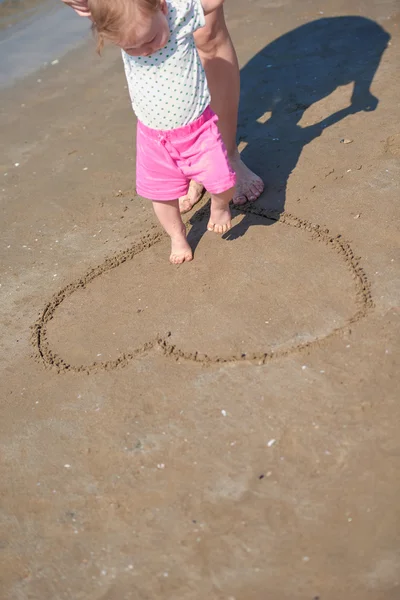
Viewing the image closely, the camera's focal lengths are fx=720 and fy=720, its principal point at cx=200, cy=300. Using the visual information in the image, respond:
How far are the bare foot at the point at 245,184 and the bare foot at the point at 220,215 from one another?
34 centimetres

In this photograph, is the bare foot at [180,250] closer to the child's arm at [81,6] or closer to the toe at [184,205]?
the toe at [184,205]

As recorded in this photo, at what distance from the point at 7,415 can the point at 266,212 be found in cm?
170

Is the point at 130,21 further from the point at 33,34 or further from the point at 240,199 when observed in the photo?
the point at 33,34

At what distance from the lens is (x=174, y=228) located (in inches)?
140

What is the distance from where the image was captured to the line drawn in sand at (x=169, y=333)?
303 cm

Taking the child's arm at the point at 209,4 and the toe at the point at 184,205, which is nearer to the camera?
the child's arm at the point at 209,4

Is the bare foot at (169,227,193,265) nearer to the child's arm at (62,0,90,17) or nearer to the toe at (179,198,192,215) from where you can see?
the toe at (179,198,192,215)

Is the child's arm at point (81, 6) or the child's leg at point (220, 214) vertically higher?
the child's arm at point (81, 6)

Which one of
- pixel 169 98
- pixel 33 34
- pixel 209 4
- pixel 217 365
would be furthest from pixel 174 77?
pixel 33 34

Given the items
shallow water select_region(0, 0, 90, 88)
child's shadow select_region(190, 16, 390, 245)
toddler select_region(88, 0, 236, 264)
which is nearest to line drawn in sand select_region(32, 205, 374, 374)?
child's shadow select_region(190, 16, 390, 245)

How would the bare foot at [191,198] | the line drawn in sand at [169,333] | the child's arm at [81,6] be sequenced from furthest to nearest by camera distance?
the bare foot at [191,198] < the child's arm at [81,6] < the line drawn in sand at [169,333]

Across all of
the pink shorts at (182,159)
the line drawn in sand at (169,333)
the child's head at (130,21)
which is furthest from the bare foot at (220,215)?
the child's head at (130,21)

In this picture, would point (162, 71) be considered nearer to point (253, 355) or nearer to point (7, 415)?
point (253, 355)

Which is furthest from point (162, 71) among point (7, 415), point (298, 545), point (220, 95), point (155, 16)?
point (298, 545)
